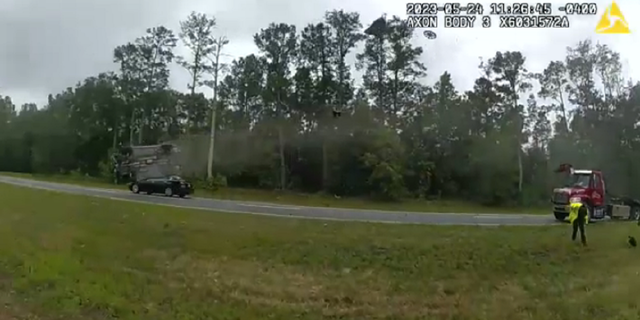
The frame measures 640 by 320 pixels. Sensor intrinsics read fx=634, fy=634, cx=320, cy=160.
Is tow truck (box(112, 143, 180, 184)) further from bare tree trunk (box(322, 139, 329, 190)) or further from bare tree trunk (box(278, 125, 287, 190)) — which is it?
bare tree trunk (box(322, 139, 329, 190))

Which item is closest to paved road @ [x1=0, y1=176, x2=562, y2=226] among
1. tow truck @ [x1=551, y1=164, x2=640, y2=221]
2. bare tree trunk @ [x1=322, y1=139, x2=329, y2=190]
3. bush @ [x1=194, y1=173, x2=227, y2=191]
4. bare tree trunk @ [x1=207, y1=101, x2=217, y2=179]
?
tow truck @ [x1=551, y1=164, x2=640, y2=221]

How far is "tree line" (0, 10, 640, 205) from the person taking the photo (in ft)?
111

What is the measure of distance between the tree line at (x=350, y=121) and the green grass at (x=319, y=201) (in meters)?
0.77

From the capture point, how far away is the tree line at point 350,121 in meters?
33.7

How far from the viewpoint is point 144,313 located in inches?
417

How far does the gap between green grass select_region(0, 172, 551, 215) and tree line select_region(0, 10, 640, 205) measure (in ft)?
2.54

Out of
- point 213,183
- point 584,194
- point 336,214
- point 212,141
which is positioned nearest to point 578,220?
point 584,194

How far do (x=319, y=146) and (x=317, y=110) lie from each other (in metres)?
3.55

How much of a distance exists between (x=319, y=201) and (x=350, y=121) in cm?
897

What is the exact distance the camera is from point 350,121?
40062 millimetres

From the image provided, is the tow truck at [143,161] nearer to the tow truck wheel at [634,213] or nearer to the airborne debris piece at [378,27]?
the airborne debris piece at [378,27]

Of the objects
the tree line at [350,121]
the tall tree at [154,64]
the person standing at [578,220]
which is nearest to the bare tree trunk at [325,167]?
the tree line at [350,121]

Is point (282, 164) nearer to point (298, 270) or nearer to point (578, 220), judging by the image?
point (578, 220)

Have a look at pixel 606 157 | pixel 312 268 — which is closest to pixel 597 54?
pixel 606 157
